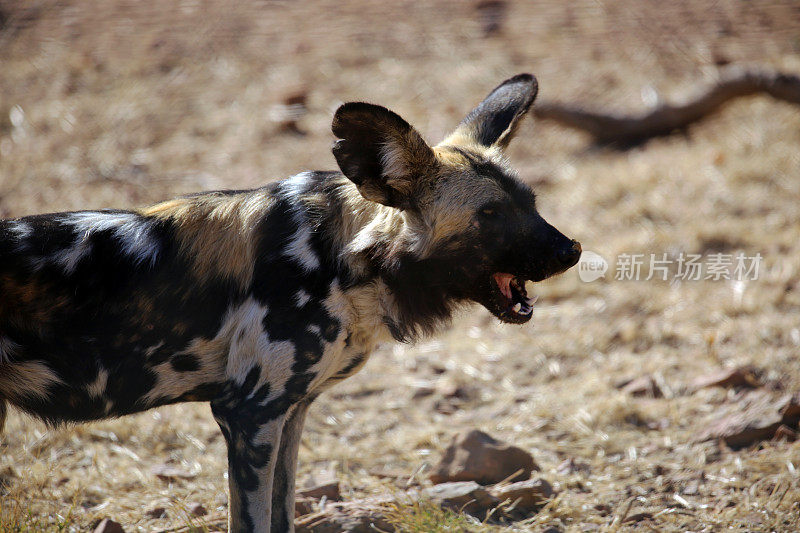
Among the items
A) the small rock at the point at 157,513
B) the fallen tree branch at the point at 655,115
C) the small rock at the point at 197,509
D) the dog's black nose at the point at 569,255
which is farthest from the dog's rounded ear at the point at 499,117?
the fallen tree branch at the point at 655,115

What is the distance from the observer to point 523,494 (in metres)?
3.04

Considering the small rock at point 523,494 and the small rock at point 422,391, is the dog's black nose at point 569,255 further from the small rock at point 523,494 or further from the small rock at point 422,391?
the small rock at point 422,391

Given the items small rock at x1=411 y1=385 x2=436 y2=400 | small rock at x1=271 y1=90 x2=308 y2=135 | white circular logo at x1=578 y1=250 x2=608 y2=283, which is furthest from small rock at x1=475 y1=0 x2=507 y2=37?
small rock at x1=411 y1=385 x2=436 y2=400

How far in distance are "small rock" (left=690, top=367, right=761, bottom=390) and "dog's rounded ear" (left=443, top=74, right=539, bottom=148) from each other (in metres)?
1.82

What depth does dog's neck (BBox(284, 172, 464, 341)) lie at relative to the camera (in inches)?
98.7

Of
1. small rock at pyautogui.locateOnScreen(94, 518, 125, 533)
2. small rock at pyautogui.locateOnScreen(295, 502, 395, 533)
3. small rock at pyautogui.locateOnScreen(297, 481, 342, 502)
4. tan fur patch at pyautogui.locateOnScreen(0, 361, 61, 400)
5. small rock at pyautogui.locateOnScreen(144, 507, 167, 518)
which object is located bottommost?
small rock at pyautogui.locateOnScreen(297, 481, 342, 502)

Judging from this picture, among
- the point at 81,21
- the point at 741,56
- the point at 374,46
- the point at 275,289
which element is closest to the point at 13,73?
the point at 81,21

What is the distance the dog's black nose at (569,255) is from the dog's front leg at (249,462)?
0.98 m

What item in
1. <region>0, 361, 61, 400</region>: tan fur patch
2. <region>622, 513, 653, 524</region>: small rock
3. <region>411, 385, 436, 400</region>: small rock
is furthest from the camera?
<region>411, 385, 436, 400</region>: small rock

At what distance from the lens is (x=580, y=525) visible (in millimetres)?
2973

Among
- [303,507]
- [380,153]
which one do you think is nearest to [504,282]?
[380,153]

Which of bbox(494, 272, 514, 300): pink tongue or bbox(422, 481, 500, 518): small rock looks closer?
bbox(494, 272, 514, 300): pink tongue

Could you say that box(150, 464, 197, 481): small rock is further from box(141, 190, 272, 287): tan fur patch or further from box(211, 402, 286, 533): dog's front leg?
box(141, 190, 272, 287): tan fur patch

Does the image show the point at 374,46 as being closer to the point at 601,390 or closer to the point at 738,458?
the point at 601,390
